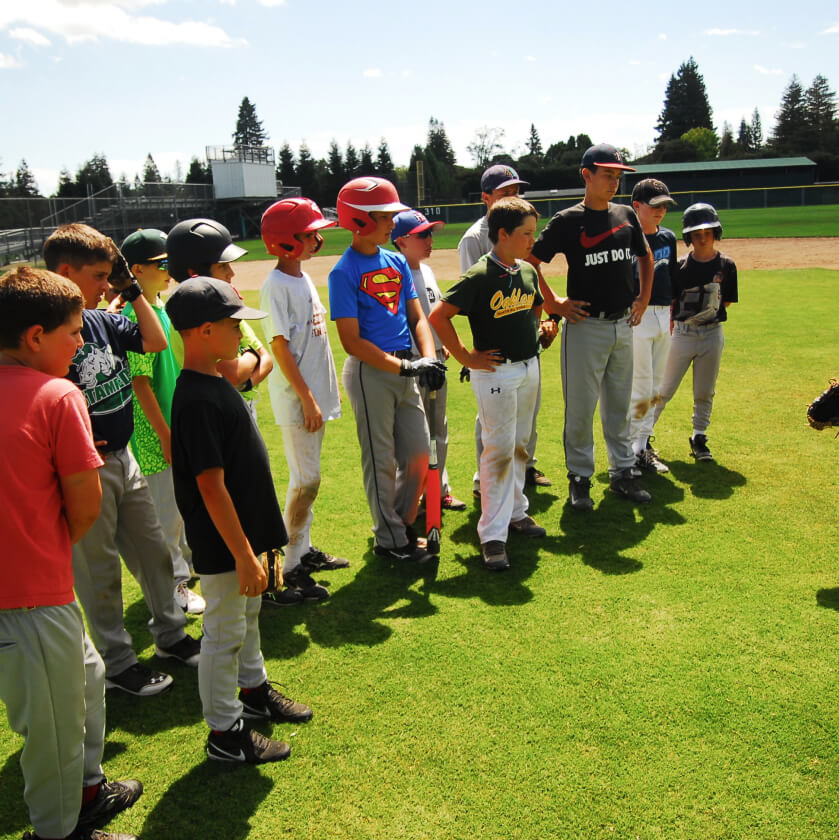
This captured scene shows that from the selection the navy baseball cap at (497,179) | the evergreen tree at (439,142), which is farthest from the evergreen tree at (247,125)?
the navy baseball cap at (497,179)

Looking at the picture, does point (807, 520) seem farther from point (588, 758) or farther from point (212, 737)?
point (212, 737)

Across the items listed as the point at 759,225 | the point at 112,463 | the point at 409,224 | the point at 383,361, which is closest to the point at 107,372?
the point at 112,463

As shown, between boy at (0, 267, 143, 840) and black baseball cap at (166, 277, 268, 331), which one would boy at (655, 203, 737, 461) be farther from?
boy at (0, 267, 143, 840)

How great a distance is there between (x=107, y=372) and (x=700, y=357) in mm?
5164

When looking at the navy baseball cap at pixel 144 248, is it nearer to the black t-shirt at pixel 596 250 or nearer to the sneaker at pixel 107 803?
the sneaker at pixel 107 803

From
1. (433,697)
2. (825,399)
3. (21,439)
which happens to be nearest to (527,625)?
(433,697)

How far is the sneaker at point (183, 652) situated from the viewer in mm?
3820

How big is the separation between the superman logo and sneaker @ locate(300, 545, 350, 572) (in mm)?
1690

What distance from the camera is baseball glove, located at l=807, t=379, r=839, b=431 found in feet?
13.5

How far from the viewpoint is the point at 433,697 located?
3.37 metres

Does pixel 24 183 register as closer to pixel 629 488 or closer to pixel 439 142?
pixel 439 142

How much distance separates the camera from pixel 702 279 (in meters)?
6.36

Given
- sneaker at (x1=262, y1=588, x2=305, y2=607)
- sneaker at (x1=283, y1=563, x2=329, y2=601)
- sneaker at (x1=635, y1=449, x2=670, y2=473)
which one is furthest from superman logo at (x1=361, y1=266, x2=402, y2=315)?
sneaker at (x1=635, y1=449, x2=670, y2=473)

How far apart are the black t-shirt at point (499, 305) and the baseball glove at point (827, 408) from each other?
5.64ft
